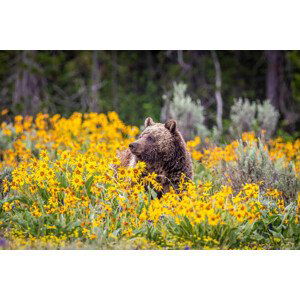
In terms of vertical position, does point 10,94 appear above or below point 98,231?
above

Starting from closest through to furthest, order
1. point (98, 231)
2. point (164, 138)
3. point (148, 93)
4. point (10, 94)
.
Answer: point (98, 231), point (164, 138), point (10, 94), point (148, 93)

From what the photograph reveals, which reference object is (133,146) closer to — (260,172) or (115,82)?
(260,172)

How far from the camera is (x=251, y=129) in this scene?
9.31 m

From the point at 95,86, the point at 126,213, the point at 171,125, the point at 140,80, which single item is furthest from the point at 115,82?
the point at 126,213

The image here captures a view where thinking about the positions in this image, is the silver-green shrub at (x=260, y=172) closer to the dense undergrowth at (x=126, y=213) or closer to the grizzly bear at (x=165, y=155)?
the dense undergrowth at (x=126, y=213)

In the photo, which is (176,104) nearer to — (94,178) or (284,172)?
(284,172)

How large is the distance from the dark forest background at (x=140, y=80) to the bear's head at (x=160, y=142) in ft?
7.91

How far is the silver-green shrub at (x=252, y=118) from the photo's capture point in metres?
8.92

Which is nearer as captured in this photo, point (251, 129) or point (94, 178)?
point (94, 178)

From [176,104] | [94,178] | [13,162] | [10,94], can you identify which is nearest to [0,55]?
[10,94]

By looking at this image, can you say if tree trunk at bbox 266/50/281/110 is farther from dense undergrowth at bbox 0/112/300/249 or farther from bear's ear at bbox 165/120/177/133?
bear's ear at bbox 165/120/177/133

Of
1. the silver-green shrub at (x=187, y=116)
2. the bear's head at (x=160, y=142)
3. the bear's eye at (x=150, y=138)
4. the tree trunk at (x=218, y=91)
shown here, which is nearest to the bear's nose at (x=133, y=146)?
the bear's head at (x=160, y=142)
